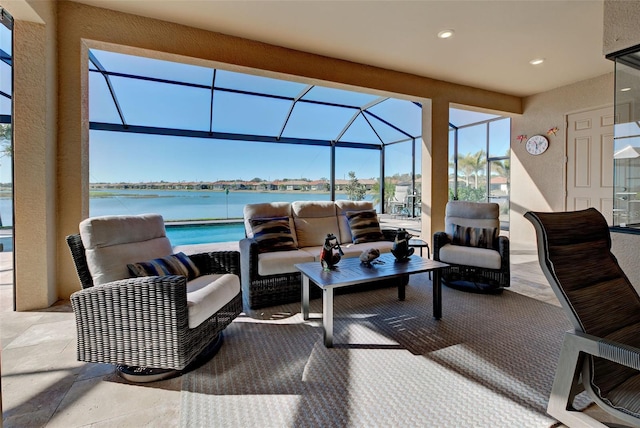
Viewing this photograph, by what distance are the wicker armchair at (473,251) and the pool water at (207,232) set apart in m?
5.68

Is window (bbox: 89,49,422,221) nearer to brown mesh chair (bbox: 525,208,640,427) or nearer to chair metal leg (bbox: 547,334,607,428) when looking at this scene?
brown mesh chair (bbox: 525,208,640,427)

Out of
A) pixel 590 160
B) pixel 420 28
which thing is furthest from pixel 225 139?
pixel 590 160

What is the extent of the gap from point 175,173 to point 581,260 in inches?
360

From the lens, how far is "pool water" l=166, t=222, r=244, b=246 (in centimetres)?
820

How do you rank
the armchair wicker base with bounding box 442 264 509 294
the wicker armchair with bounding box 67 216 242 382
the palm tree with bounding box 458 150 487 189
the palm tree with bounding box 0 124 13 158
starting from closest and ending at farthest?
the wicker armchair with bounding box 67 216 242 382
the palm tree with bounding box 0 124 13 158
the armchair wicker base with bounding box 442 264 509 294
the palm tree with bounding box 458 150 487 189

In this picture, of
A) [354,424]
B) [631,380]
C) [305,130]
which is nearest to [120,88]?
[305,130]

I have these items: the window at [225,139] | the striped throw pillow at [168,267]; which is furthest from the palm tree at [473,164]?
the striped throw pillow at [168,267]

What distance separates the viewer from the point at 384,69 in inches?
186

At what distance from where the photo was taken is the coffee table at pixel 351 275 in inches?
88.8

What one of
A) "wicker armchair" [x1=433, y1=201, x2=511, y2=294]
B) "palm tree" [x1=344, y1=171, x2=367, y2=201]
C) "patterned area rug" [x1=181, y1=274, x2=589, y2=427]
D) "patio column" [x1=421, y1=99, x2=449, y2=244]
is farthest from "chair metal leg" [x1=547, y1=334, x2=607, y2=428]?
"palm tree" [x1=344, y1=171, x2=367, y2=201]

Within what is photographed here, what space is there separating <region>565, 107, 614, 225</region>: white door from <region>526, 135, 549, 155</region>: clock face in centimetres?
37

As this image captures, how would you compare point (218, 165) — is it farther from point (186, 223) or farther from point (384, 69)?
point (384, 69)

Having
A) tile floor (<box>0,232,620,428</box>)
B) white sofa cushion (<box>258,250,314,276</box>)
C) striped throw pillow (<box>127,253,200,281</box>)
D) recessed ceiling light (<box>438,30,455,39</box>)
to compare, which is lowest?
tile floor (<box>0,232,620,428</box>)

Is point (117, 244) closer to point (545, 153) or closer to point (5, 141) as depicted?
point (5, 141)
